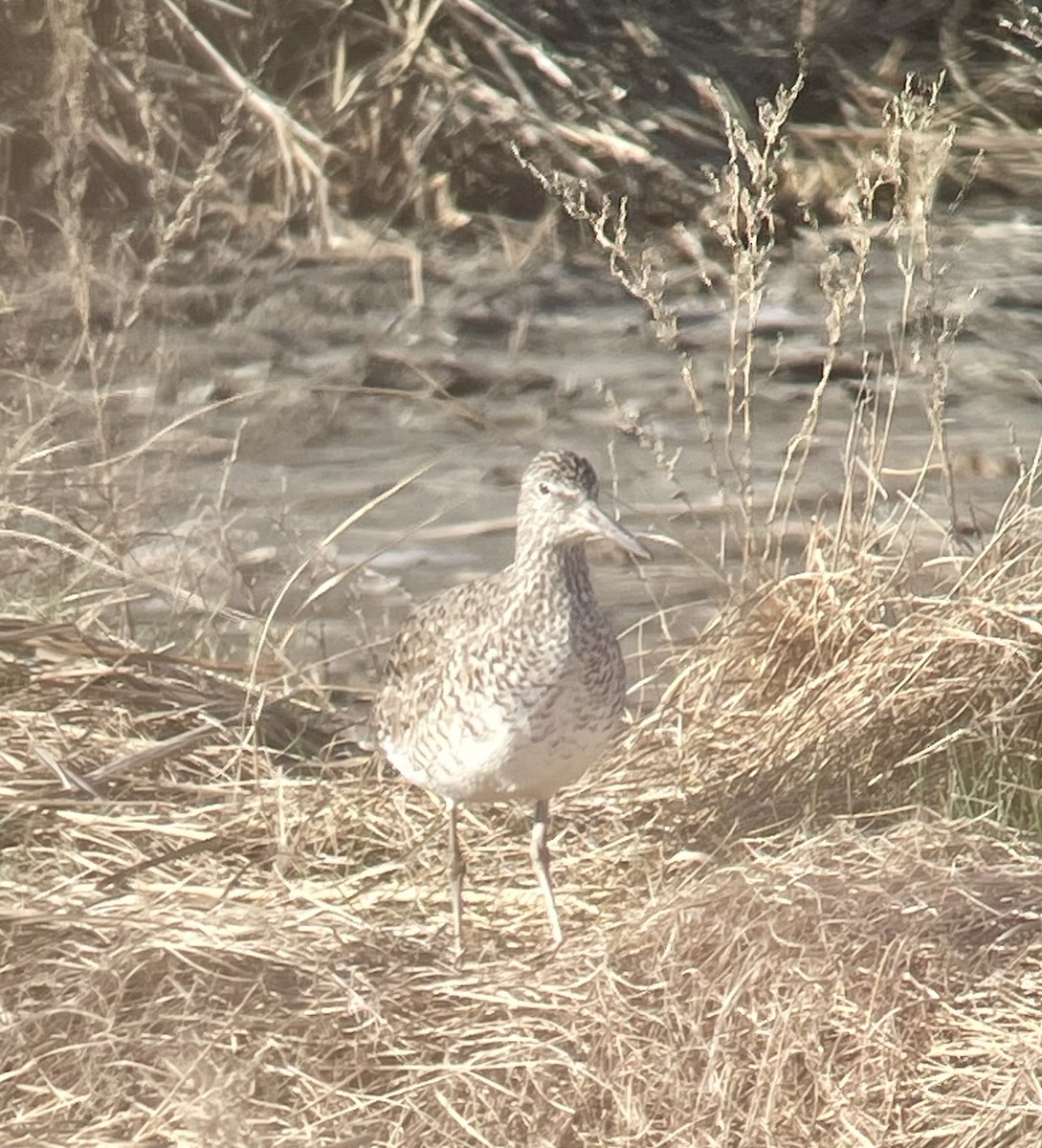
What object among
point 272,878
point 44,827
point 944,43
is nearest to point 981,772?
point 272,878

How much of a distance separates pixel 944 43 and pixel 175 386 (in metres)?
4.18

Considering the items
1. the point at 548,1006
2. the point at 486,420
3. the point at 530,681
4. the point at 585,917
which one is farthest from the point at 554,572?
the point at 486,420

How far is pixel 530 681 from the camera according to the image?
4.61 meters

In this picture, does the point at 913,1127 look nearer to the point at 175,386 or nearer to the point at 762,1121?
the point at 762,1121

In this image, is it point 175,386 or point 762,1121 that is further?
point 175,386

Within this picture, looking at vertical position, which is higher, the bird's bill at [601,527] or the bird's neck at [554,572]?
the bird's bill at [601,527]

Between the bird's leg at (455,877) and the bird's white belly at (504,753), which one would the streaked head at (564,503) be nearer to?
the bird's white belly at (504,753)

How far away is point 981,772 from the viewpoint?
5250 mm

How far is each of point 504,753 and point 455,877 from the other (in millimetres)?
380

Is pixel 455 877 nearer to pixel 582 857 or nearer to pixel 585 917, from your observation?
pixel 585 917

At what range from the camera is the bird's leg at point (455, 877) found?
15.7ft

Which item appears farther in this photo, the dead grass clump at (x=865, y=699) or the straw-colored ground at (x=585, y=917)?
the dead grass clump at (x=865, y=699)

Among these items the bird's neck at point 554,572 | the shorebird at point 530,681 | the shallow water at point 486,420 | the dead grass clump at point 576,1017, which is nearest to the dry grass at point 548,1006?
the dead grass clump at point 576,1017

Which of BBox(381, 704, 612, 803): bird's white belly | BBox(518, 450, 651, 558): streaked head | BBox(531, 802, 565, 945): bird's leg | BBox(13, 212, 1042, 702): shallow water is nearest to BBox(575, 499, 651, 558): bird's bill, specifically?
BBox(518, 450, 651, 558): streaked head
